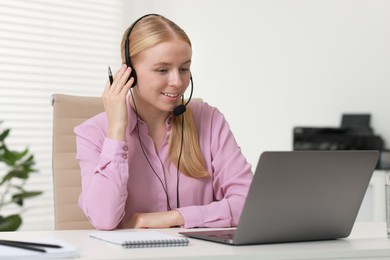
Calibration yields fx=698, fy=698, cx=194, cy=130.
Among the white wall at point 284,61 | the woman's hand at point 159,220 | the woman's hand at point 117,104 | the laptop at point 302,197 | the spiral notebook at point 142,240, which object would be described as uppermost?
the white wall at point 284,61

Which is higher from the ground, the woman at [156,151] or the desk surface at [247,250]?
the woman at [156,151]

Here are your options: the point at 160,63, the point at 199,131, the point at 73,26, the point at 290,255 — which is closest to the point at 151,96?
the point at 160,63

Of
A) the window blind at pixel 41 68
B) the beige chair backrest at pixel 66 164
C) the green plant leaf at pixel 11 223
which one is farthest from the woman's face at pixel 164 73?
the window blind at pixel 41 68

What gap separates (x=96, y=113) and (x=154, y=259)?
111cm

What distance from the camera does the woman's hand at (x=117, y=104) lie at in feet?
5.70

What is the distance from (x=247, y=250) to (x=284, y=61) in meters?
3.36

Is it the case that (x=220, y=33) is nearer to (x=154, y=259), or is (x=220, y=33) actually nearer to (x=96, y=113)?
(x=96, y=113)

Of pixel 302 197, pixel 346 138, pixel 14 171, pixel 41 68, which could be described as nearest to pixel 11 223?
pixel 14 171

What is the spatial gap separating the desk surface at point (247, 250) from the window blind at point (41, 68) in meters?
2.70

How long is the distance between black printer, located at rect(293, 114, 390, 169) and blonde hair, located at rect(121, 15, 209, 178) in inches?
84.3

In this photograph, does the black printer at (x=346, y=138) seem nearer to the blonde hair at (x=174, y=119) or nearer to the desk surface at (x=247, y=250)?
the blonde hair at (x=174, y=119)

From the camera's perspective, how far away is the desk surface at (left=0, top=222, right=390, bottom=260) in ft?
3.56

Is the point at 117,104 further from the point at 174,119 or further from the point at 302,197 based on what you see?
the point at 302,197

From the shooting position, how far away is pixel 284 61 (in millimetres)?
4418
